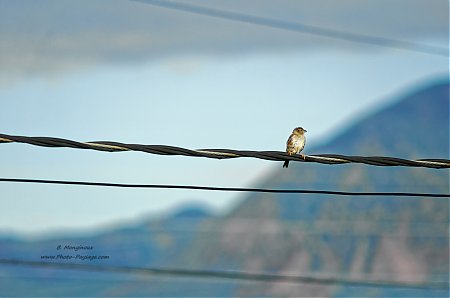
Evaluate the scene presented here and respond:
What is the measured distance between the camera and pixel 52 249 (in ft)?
49.9

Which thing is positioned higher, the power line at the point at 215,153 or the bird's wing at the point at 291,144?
the bird's wing at the point at 291,144

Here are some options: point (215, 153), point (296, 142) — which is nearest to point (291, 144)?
point (296, 142)

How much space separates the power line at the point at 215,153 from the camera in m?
7.64

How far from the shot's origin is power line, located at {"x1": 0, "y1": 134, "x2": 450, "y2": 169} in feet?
25.1

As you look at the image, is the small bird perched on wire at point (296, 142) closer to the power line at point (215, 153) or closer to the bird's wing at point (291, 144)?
the bird's wing at point (291, 144)

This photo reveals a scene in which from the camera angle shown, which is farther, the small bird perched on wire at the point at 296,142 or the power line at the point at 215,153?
the small bird perched on wire at the point at 296,142

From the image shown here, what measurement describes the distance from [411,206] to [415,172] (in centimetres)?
362

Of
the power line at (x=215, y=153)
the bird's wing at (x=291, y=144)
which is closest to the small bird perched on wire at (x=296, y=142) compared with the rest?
the bird's wing at (x=291, y=144)

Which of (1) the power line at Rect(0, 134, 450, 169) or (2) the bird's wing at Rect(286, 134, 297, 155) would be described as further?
(2) the bird's wing at Rect(286, 134, 297, 155)

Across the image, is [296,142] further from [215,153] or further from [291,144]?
[215,153]

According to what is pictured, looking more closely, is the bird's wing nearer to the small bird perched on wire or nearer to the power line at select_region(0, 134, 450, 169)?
the small bird perched on wire

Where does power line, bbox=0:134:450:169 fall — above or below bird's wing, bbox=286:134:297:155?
below

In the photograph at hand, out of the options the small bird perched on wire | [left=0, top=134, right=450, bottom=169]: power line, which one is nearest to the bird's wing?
the small bird perched on wire

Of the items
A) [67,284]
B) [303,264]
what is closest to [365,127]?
[303,264]
